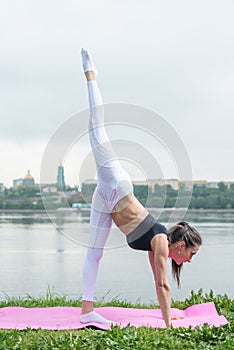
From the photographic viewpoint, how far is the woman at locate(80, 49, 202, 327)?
13.4 feet

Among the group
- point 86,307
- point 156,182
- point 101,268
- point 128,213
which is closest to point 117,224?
point 128,213

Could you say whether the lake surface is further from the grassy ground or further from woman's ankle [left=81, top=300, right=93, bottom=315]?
the grassy ground

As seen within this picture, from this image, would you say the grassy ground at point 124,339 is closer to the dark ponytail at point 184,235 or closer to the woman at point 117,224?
the woman at point 117,224

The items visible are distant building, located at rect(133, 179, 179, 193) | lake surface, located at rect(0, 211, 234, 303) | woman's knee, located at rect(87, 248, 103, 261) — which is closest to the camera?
woman's knee, located at rect(87, 248, 103, 261)

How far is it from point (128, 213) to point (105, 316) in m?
0.72

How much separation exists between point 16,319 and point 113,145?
1.21 m

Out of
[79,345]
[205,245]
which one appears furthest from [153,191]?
[205,245]

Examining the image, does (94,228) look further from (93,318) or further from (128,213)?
(93,318)

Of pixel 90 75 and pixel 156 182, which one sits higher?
pixel 90 75

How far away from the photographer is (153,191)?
4.76 metres

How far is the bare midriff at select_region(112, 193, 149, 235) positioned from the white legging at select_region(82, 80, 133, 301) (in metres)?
0.04

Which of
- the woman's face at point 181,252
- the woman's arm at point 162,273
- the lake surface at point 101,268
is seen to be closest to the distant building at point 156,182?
the lake surface at point 101,268

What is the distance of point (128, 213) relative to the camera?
4125mm

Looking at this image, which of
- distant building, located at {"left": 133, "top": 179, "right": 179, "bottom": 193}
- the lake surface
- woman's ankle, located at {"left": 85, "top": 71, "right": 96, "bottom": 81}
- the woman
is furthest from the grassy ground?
woman's ankle, located at {"left": 85, "top": 71, "right": 96, "bottom": 81}
